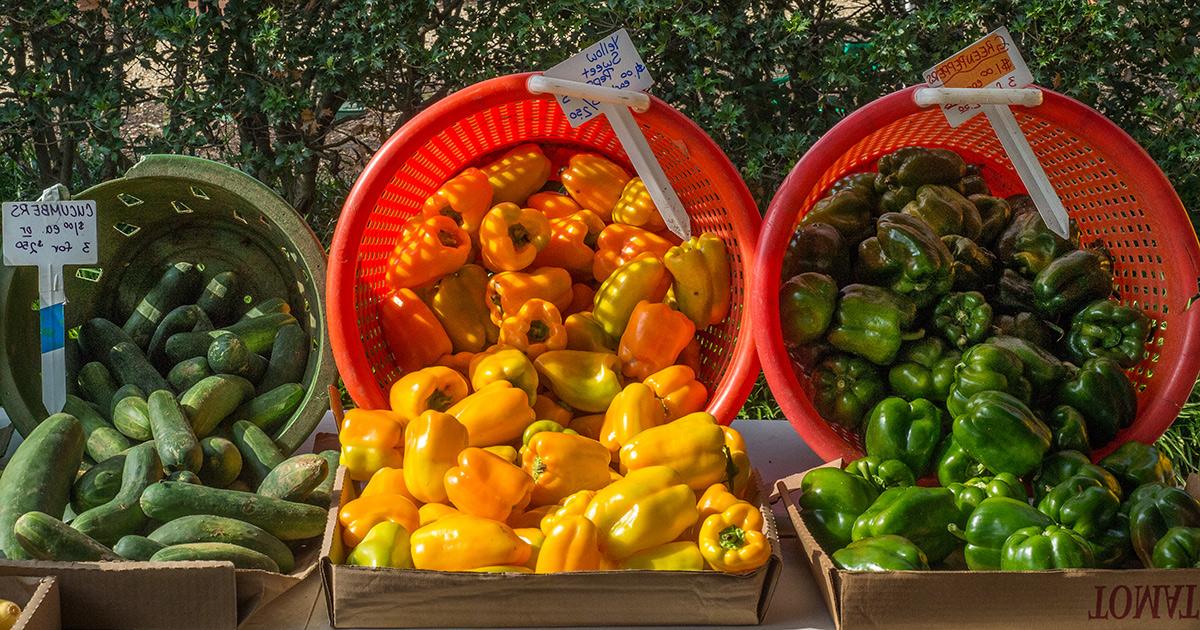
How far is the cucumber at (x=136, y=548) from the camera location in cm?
185

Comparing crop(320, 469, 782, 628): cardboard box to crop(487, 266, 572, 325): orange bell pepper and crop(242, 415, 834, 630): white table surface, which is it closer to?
crop(242, 415, 834, 630): white table surface

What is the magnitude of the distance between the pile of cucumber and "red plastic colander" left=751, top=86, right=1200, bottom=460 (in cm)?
97

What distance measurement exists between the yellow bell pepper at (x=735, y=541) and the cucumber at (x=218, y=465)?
0.96 m

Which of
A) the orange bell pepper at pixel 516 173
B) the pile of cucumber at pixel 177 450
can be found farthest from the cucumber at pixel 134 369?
the orange bell pepper at pixel 516 173

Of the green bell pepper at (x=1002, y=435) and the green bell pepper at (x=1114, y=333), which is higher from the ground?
the green bell pepper at (x=1114, y=333)

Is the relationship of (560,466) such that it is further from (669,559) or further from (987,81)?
(987,81)

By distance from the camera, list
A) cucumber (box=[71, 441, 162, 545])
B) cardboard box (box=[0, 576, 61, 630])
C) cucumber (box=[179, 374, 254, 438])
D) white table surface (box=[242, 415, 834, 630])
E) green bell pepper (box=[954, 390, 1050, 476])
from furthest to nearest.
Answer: cucumber (box=[179, 374, 254, 438])
green bell pepper (box=[954, 390, 1050, 476])
cucumber (box=[71, 441, 162, 545])
white table surface (box=[242, 415, 834, 630])
cardboard box (box=[0, 576, 61, 630])

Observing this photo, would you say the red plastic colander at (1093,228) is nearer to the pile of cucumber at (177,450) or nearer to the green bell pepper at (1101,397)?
the green bell pepper at (1101,397)

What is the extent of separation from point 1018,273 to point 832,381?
503 mm

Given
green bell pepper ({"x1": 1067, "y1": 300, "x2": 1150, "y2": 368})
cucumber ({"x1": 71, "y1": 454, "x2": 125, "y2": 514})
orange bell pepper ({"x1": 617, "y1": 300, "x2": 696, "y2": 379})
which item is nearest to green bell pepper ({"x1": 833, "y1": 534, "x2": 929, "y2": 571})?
orange bell pepper ({"x1": 617, "y1": 300, "x2": 696, "y2": 379})

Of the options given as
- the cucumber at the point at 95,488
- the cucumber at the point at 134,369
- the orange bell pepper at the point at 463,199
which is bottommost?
the cucumber at the point at 95,488

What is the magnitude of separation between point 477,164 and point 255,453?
859 millimetres

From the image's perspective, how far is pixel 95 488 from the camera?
2.07 metres

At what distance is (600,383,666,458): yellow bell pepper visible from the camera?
7.06 feet
